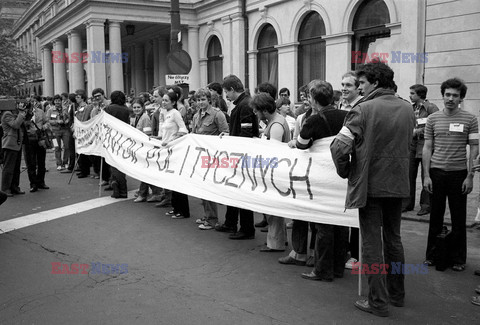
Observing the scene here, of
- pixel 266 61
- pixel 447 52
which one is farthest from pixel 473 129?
pixel 266 61

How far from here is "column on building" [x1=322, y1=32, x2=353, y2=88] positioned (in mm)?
17516

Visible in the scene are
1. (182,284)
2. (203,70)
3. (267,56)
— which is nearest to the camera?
(182,284)

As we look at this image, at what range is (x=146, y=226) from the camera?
23.8 feet

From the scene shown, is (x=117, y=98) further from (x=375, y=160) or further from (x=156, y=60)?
(x=156, y=60)

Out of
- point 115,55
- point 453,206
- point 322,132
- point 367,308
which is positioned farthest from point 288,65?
point 367,308

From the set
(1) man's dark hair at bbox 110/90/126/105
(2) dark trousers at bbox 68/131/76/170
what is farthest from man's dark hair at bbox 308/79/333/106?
(2) dark trousers at bbox 68/131/76/170

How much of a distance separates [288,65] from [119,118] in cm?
1235

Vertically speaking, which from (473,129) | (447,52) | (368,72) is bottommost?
(473,129)

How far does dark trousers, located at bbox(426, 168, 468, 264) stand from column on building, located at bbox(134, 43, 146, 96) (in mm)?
32251

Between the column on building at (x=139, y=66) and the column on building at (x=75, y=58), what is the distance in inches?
210

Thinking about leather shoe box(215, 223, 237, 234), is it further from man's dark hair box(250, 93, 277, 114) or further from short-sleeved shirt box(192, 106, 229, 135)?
man's dark hair box(250, 93, 277, 114)

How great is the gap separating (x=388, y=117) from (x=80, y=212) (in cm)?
576

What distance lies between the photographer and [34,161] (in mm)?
10633

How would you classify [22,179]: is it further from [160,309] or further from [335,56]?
[335,56]
